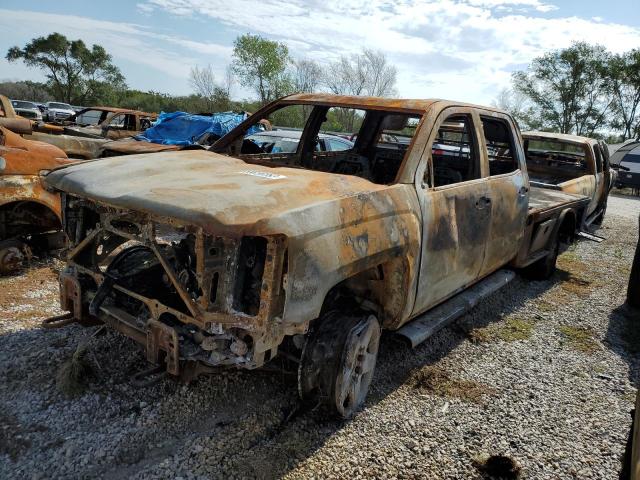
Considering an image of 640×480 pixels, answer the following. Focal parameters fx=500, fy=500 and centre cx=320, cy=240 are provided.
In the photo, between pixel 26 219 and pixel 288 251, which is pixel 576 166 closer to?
pixel 288 251

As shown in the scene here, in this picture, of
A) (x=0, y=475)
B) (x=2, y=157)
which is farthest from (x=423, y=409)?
(x=2, y=157)

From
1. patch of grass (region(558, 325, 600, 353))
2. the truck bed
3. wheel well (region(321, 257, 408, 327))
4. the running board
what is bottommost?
patch of grass (region(558, 325, 600, 353))

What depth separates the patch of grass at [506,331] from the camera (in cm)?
454

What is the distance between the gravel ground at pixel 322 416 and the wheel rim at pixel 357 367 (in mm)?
139

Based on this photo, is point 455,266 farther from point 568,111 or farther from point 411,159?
point 568,111

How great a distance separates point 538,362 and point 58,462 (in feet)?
11.6

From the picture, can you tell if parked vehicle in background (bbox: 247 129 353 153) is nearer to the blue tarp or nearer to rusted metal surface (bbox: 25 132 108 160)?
the blue tarp

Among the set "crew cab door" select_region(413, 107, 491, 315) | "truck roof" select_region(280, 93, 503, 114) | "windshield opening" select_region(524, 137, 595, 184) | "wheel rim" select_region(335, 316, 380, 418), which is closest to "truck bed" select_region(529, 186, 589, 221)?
"crew cab door" select_region(413, 107, 491, 315)

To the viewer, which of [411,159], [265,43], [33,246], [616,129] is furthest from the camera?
[265,43]

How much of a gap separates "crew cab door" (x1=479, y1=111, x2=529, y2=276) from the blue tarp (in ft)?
→ 26.1

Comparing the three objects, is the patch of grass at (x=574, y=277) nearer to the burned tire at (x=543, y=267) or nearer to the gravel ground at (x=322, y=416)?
the burned tire at (x=543, y=267)

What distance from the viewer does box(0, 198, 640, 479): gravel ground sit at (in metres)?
Result: 2.65

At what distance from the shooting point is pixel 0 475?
2432 mm

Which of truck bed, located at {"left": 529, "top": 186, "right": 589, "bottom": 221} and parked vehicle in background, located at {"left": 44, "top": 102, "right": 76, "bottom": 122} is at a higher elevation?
truck bed, located at {"left": 529, "top": 186, "right": 589, "bottom": 221}
